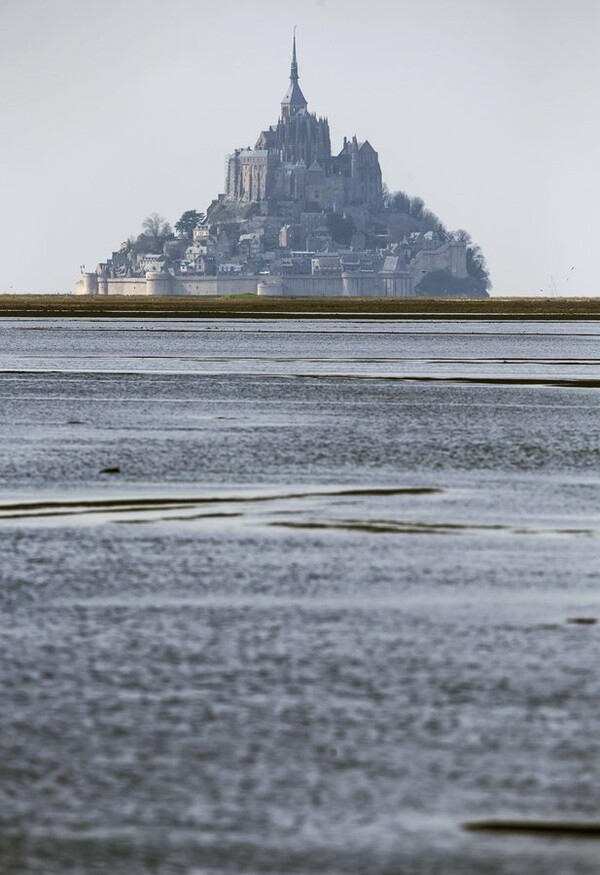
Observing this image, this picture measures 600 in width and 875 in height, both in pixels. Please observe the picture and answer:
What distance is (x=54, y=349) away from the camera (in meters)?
47.7

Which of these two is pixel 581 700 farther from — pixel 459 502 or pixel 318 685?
pixel 459 502

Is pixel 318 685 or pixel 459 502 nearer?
pixel 318 685

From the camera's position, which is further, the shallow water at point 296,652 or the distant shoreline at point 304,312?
the distant shoreline at point 304,312

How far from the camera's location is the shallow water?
16.5ft

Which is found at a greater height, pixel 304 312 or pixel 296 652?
pixel 296 652

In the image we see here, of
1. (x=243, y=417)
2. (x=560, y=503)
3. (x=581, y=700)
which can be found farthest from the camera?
(x=243, y=417)

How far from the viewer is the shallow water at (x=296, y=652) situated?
5020 millimetres

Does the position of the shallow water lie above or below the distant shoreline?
above

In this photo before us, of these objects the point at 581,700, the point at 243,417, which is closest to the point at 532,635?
the point at 581,700

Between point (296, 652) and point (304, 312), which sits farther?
point (304, 312)

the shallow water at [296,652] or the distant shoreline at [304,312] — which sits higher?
the shallow water at [296,652]

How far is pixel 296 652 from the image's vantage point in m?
7.50

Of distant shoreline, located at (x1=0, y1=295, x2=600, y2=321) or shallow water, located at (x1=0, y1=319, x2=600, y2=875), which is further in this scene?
distant shoreline, located at (x1=0, y1=295, x2=600, y2=321)

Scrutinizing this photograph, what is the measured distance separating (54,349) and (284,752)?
139 feet
